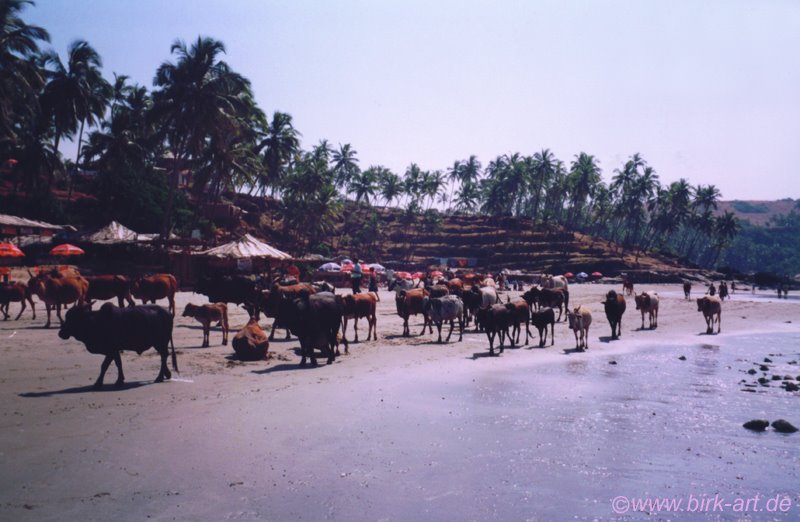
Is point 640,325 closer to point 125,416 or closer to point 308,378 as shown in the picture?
point 308,378

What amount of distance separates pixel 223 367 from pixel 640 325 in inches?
842

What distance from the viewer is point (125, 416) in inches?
374

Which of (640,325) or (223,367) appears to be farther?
(640,325)

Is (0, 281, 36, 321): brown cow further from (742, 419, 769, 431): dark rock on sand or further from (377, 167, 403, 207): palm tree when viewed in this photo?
(377, 167, 403, 207): palm tree

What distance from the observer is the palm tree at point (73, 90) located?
50.5m

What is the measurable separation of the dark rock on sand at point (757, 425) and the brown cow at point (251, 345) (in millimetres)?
10502

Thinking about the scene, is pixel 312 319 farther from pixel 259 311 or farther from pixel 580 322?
pixel 580 322

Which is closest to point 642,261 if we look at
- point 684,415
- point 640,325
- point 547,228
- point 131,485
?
point 547,228

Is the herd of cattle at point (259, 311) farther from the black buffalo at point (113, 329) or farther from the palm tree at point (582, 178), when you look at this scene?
the palm tree at point (582, 178)

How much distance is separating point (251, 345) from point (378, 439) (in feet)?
22.1

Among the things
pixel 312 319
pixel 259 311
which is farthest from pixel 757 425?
pixel 259 311

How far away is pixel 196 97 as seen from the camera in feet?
147

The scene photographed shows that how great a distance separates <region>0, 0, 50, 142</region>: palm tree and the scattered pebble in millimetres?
41542

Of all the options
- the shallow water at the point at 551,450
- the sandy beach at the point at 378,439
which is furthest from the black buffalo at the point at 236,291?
the shallow water at the point at 551,450
